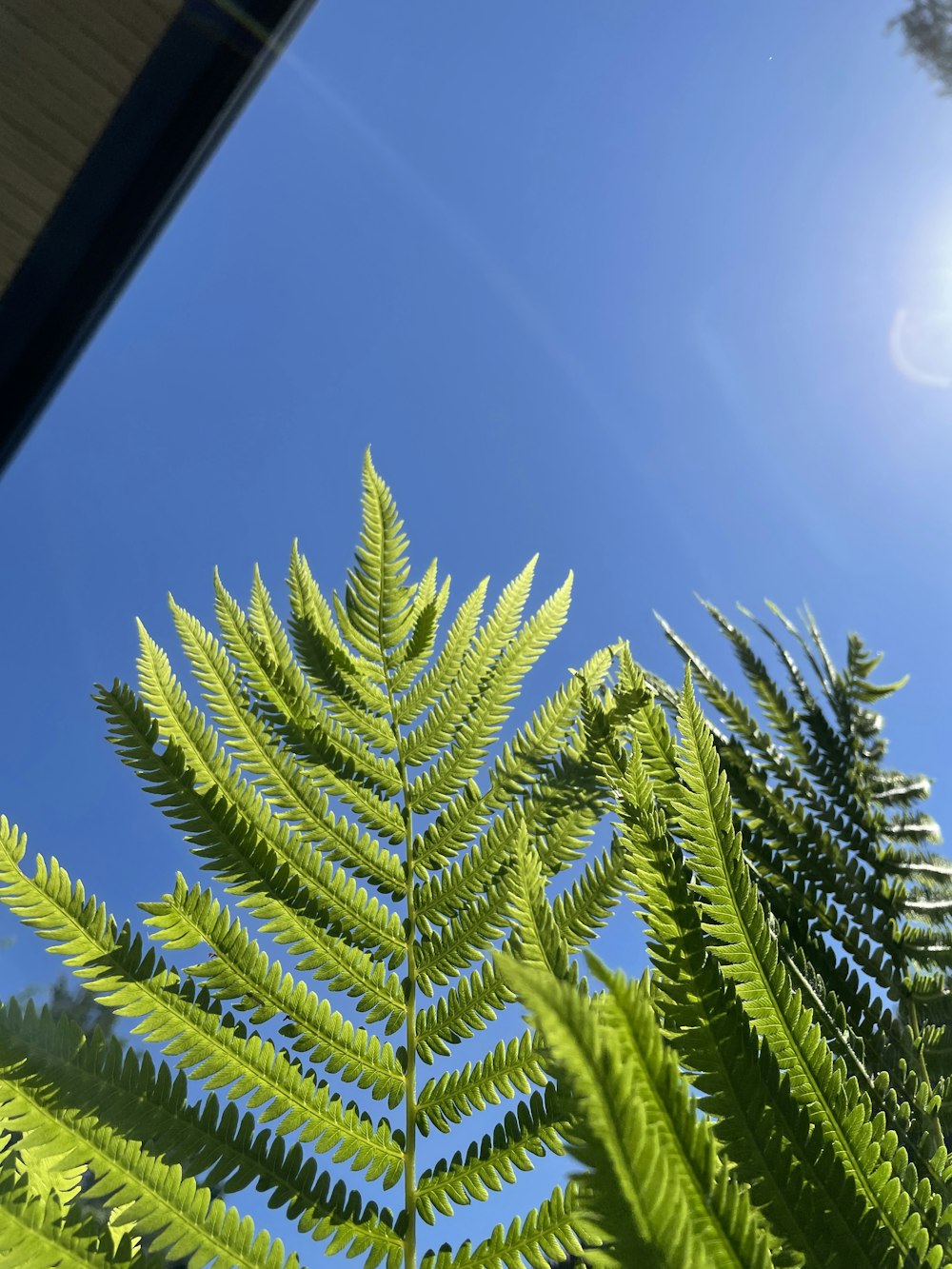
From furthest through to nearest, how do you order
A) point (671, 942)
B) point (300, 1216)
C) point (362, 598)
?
point (362, 598) < point (300, 1216) < point (671, 942)

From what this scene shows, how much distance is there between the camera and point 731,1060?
33 cm

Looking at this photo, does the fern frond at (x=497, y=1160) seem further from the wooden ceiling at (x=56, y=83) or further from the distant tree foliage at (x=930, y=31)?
the distant tree foliage at (x=930, y=31)

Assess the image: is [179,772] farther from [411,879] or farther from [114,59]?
[114,59]

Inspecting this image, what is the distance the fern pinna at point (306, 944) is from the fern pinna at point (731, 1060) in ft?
0.25

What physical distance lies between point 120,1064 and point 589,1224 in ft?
0.98

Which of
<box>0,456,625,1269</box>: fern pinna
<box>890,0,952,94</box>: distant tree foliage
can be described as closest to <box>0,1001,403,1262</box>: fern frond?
<box>0,456,625,1269</box>: fern pinna

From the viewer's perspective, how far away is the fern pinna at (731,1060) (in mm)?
226

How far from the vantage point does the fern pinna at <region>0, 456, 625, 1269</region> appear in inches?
16.7

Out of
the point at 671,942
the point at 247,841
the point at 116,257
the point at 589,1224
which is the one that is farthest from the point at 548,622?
the point at 116,257

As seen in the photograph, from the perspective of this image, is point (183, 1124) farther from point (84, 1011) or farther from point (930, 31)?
point (930, 31)

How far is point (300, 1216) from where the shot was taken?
476 mm

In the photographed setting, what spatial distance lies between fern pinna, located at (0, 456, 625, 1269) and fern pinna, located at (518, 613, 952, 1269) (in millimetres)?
76

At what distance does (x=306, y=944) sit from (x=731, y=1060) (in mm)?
355

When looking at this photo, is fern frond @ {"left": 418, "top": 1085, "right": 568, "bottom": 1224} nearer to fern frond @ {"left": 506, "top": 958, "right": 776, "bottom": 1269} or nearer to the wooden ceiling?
fern frond @ {"left": 506, "top": 958, "right": 776, "bottom": 1269}
